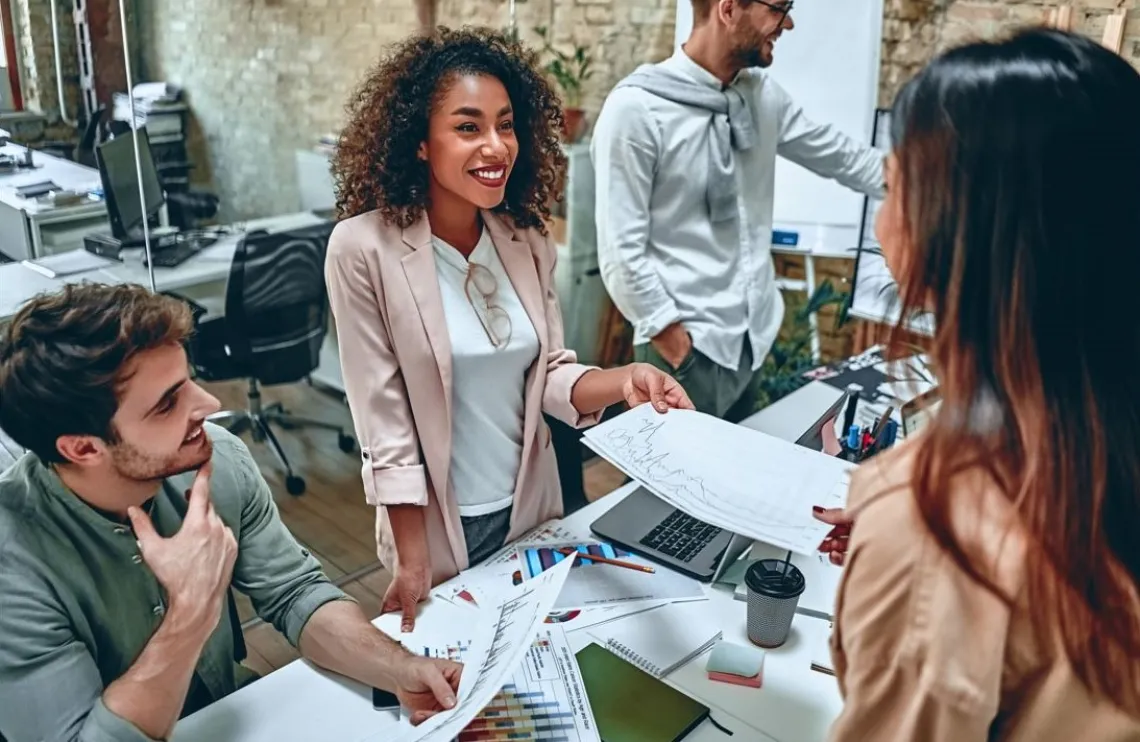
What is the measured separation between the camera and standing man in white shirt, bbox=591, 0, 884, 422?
2166 millimetres

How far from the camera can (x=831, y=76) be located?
3.21 meters

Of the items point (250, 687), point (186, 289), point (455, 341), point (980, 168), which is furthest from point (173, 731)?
point (186, 289)

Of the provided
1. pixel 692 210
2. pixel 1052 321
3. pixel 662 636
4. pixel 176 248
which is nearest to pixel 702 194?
pixel 692 210

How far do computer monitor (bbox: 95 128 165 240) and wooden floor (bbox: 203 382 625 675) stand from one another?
103 cm

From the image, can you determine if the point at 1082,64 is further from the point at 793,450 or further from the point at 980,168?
the point at 793,450

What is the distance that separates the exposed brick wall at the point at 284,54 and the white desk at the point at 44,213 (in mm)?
409

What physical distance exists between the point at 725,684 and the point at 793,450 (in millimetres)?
366

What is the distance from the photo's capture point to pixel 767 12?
212 centimetres

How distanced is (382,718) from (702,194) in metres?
1.51

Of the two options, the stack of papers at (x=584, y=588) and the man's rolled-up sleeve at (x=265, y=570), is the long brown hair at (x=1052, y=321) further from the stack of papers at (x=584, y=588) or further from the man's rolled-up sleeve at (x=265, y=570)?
the man's rolled-up sleeve at (x=265, y=570)

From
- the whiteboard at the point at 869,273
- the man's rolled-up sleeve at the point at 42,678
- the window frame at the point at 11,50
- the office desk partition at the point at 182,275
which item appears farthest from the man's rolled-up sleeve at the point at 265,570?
the whiteboard at the point at 869,273

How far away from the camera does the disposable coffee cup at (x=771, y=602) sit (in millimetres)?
1338

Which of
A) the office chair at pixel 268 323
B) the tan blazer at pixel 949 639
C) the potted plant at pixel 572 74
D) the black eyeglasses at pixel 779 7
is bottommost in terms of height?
the office chair at pixel 268 323

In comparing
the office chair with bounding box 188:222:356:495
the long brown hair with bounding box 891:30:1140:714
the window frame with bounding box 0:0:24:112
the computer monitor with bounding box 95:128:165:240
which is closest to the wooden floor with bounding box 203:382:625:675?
the office chair with bounding box 188:222:356:495
